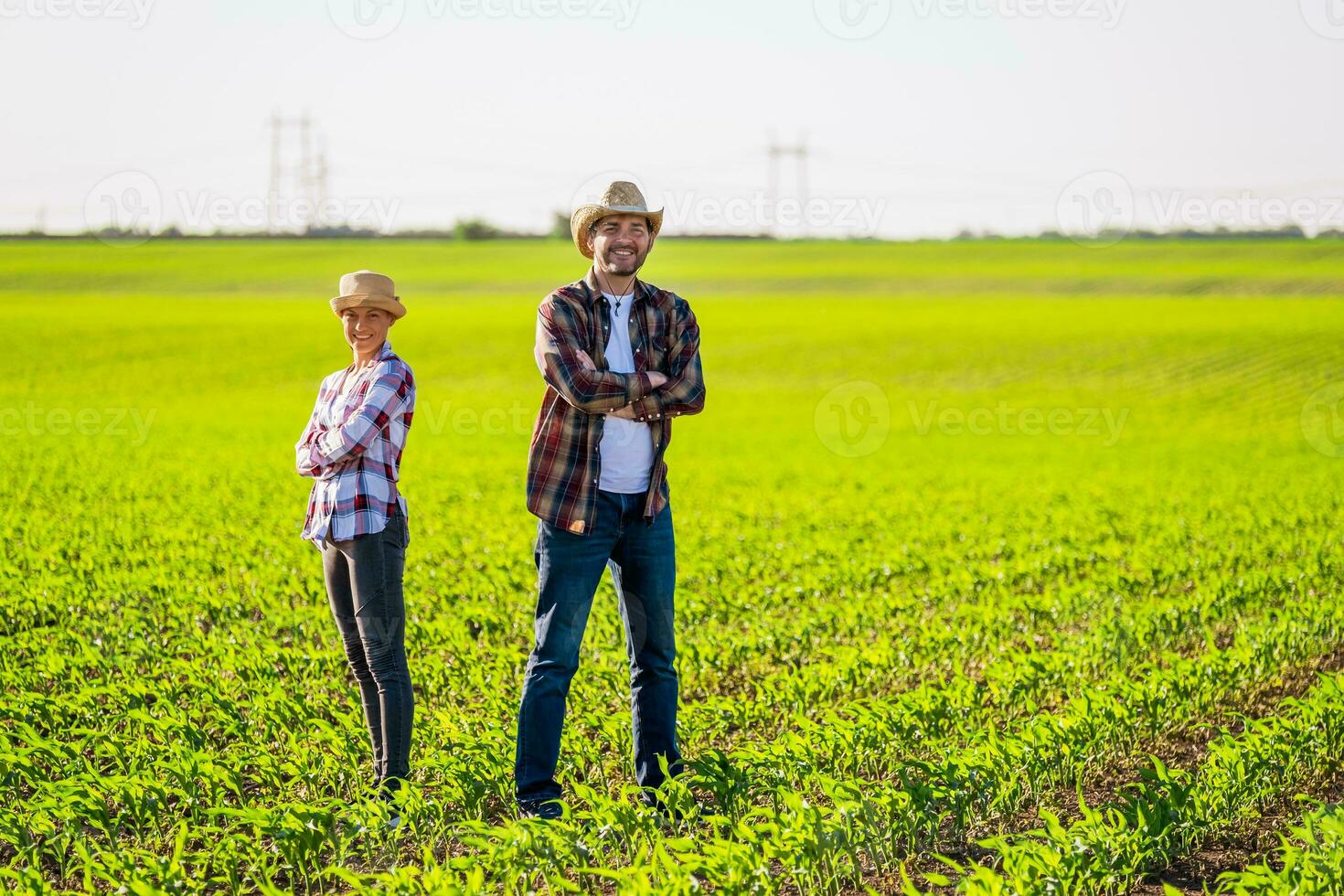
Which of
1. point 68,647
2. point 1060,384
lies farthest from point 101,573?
point 1060,384

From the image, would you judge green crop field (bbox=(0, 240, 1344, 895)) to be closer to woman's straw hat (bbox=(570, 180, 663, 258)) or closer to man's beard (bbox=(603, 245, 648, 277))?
man's beard (bbox=(603, 245, 648, 277))

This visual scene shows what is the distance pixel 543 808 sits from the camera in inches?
202

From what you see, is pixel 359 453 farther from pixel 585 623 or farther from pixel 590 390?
pixel 585 623

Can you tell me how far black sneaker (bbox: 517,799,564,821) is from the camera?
5.12 meters

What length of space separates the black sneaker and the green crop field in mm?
188

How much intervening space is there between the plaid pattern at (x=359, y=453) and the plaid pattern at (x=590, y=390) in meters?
0.63

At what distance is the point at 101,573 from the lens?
10688 millimetres

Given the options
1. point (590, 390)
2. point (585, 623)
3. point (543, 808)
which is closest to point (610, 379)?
point (590, 390)

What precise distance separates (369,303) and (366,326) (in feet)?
0.39

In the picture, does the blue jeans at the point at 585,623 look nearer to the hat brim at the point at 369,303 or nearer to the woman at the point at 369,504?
the woman at the point at 369,504

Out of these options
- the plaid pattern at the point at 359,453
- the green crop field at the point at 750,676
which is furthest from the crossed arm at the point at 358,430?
the green crop field at the point at 750,676

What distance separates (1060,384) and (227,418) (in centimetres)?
2839

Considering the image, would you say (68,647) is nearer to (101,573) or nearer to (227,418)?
(101,573)

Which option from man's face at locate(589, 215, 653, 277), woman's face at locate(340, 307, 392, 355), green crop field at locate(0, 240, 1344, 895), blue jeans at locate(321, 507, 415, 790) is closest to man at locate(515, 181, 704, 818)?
man's face at locate(589, 215, 653, 277)
